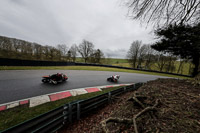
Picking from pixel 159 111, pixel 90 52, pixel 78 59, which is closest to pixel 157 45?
pixel 159 111

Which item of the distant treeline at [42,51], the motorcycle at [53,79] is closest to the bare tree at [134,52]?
the distant treeline at [42,51]

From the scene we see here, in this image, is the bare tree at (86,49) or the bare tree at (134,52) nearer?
the bare tree at (134,52)

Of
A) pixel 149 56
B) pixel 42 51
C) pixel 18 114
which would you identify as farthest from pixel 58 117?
pixel 149 56

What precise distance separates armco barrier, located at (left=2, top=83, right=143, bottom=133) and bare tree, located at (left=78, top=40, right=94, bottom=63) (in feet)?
100

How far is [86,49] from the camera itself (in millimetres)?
32781

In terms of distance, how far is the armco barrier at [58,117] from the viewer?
1.56 m

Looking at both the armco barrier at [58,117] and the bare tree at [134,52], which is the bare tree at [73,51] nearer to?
the bare tree at [134,52]

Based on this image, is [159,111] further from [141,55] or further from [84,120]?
[141,55]

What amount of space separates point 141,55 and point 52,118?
104ft

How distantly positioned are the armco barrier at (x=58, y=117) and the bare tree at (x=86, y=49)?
30590 mm

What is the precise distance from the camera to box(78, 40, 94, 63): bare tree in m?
32.7

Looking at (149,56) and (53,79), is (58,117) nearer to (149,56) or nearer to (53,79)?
(53,79)

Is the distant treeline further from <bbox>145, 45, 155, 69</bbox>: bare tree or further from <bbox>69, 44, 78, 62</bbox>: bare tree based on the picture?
<bbox>145, 45, 155, 69</bbox>: bare tree

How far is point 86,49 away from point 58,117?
32.5 meters
